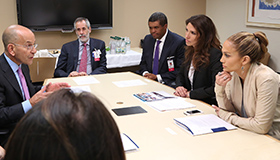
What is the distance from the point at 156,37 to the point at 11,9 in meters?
2.61

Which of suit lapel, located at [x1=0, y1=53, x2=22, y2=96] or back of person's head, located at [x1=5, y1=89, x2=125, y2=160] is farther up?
back of person's head, located at [x1=5, y1=89, x2=125, y2=160]

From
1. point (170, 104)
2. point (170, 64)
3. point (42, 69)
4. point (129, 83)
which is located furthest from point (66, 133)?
point (42, 69)

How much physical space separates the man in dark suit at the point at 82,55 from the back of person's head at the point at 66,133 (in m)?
3.62

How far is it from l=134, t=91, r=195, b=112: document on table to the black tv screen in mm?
3051

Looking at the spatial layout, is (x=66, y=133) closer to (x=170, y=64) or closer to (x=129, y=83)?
(x=129, y=83)

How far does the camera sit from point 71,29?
18.1 feet

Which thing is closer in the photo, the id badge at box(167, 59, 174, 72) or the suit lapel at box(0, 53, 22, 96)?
the suit lapel at box(0, 53, 22, 96)

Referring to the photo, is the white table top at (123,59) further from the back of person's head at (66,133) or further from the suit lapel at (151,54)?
the back of person's head at (66,133)

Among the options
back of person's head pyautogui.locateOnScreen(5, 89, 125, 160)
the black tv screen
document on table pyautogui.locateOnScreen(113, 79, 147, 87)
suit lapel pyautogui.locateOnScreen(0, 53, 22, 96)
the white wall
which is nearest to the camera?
back of person's head pyautogui.locateOnScreen(5, 89, 125, 160)

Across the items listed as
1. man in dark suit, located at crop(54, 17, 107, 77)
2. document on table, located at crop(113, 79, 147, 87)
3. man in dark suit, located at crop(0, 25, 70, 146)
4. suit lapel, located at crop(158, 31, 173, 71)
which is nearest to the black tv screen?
man in dark suit, located at crop(54, 17, 107, 77)

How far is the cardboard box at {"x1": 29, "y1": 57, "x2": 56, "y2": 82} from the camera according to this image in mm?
4016

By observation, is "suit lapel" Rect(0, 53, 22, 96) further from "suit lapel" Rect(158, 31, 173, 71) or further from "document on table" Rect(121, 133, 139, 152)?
"suit lapel" Rect(158, 31, 173, 71)

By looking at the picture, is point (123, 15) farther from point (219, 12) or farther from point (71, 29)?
point (219, 12)

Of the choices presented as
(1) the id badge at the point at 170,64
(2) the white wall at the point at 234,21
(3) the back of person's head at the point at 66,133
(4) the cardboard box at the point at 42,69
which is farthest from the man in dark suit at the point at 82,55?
(3) the back of person's head at the point at 66,133
